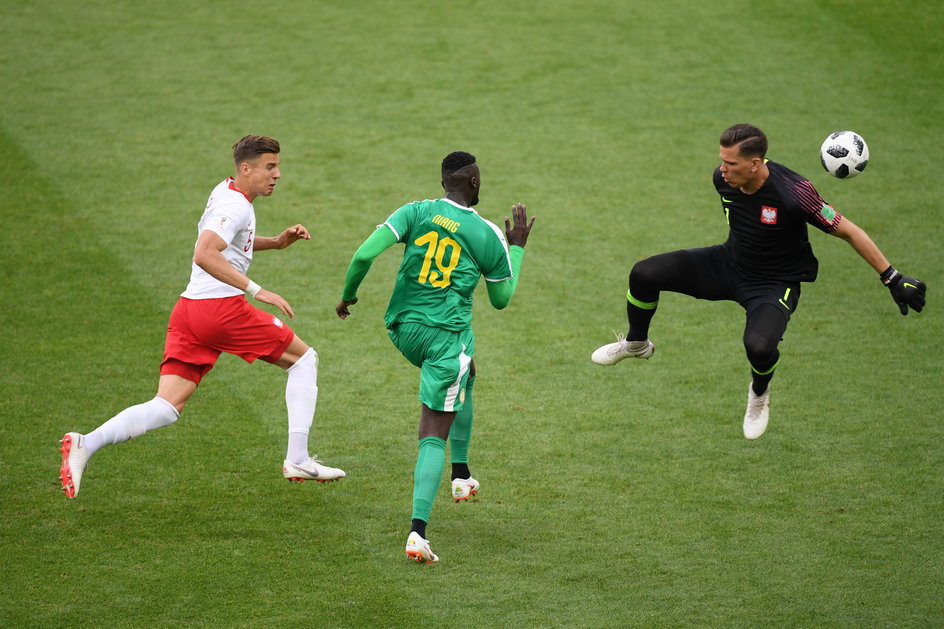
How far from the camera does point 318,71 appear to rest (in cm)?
1507

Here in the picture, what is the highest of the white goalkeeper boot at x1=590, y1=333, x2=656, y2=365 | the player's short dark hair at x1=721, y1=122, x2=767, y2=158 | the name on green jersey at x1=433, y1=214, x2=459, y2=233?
the player's short dark hair at x1=721, y1=122, x2=767, y2=158

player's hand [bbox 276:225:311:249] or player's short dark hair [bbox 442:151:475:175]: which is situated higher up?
player's short dark hair [bbox 442:151:475:175]

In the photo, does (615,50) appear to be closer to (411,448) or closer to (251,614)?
(411,448)

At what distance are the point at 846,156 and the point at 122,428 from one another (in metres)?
5.02

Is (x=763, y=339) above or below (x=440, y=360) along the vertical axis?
above

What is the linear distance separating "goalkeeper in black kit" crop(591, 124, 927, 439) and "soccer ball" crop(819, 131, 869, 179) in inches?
21.6

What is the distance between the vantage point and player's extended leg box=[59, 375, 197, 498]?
6203 millimetres

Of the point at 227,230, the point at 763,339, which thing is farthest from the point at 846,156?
the point at 227,230

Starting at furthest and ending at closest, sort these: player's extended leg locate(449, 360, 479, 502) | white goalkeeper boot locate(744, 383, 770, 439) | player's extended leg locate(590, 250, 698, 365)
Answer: white goalkeeper boot locate(744, 383, 770, 439)
player's extended leg locate(590, 250, 698, 365)
player's extended leg locate(449, 360, 479, 502)

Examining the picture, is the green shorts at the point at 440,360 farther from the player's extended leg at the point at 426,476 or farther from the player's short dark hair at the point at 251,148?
the player's short dark hair at the point at 251,148

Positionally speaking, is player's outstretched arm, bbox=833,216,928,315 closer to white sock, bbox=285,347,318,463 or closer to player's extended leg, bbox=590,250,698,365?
player's extended leg, bbox=590,250,698,365

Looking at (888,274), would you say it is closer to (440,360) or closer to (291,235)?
(440,360)

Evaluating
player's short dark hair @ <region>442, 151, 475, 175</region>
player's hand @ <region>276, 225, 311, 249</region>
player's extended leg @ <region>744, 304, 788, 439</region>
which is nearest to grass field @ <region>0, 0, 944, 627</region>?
player's extended leg @ <region>744, 304, 788, 439</region>

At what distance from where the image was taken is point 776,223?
6723 millimetres
